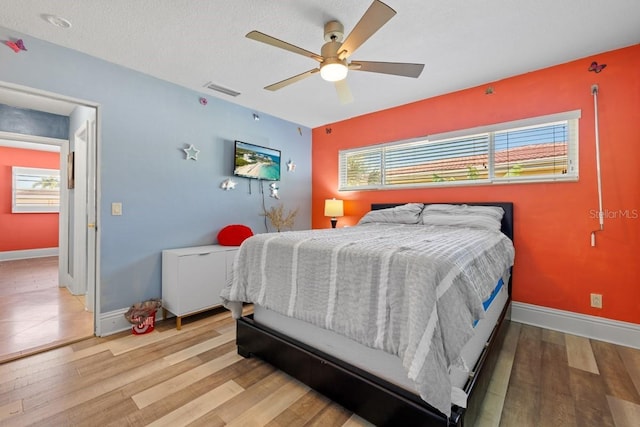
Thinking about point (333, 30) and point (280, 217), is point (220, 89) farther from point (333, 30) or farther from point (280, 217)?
point (280, 217)

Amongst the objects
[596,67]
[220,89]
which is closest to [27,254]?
[220,89]

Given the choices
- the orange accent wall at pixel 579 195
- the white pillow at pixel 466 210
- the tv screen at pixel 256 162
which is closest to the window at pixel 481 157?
the orange accent wall at pixel 579 195

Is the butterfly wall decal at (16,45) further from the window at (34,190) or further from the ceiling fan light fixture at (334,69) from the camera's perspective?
the window at (34,190)

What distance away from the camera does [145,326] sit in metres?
2.51

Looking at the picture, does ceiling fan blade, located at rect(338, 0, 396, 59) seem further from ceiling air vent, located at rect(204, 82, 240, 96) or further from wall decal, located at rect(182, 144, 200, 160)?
wall decal, located at rect(182, 144, 200, 160)

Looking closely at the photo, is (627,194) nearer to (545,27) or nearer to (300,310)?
(545,27)

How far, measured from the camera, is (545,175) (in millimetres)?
2686

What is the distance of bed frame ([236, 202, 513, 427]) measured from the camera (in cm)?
124

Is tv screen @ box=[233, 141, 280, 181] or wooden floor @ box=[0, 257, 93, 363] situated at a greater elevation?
tv screen @ box=[233, 141, 280, 181]

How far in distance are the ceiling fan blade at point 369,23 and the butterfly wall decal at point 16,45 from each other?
2.41 metres

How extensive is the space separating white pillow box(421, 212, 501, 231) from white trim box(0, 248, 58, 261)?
765 centimetres

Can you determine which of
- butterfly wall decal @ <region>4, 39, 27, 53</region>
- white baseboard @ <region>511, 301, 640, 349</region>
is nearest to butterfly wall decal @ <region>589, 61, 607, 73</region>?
white baseboard @ <region>511, 301, 640, 349</region>

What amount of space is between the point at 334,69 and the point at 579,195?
2.46m

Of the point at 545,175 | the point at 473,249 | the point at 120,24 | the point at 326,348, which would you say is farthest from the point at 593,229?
the point at 120,24
